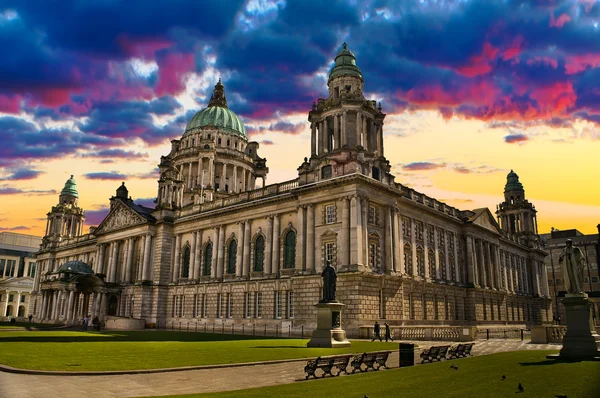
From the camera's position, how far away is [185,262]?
61219 mm

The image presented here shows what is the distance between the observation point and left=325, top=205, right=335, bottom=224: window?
43562mm

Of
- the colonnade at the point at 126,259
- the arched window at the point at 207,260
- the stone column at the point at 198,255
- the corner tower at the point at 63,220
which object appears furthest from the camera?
the corner tower at the point at 63,220

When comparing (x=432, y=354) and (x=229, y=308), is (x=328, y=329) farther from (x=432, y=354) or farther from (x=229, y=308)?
(x=229, y=308)

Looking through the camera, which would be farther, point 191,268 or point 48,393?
point 191,268

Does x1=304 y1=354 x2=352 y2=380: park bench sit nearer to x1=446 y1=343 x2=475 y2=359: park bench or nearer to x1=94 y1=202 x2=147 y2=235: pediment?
x1=446 y1=343 x2=475 y2=359: park bench

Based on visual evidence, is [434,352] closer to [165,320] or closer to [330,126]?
[330,126]

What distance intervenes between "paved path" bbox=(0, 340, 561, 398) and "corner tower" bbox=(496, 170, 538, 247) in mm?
75248

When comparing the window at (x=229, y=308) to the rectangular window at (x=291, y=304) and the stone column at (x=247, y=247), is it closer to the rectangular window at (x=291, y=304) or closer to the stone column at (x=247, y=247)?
the stone column at (x=247, y=247)

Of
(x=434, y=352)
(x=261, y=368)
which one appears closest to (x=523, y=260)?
(x=434, y=352)

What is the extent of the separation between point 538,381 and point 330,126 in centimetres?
4004

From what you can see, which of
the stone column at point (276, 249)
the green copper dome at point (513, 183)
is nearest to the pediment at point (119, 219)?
the stone column at point (276, 249)

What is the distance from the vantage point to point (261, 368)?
18906mm

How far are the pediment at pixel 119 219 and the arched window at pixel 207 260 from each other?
1068 cm

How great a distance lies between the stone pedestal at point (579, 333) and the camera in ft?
63.8
